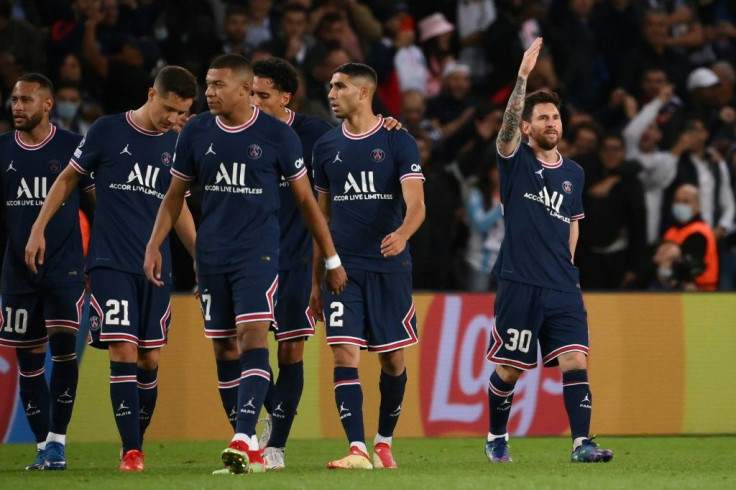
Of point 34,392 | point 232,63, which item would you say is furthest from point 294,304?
point 34,392

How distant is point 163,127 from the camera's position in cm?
929

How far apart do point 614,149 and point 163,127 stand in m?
7.05

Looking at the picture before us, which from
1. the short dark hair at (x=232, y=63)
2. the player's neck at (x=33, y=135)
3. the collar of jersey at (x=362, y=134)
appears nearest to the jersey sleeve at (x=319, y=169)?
the collar of jersey at (x=362, y=134)

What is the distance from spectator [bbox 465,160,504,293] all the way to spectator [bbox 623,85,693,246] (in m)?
1.83

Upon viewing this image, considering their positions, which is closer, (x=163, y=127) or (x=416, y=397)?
(x=163, y=127)

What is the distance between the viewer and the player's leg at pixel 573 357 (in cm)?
932

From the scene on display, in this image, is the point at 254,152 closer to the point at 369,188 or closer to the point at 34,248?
the point at 369,188

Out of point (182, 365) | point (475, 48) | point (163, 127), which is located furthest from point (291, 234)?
point (475, 48)

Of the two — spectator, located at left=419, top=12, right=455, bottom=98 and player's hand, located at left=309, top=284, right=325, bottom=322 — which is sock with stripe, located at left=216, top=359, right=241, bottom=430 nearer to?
player's hand, located at left=309, top=284, right=325, bottom=322

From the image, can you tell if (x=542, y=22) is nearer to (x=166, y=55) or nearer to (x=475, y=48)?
(x=475, y=48)

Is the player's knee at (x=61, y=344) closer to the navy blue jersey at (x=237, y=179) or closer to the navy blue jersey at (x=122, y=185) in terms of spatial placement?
the navy blue jersey at (x=122, y=185)

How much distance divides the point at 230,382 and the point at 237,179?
1560 mm

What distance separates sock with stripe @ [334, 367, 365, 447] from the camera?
8.88 meters

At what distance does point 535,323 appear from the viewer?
9531mm
